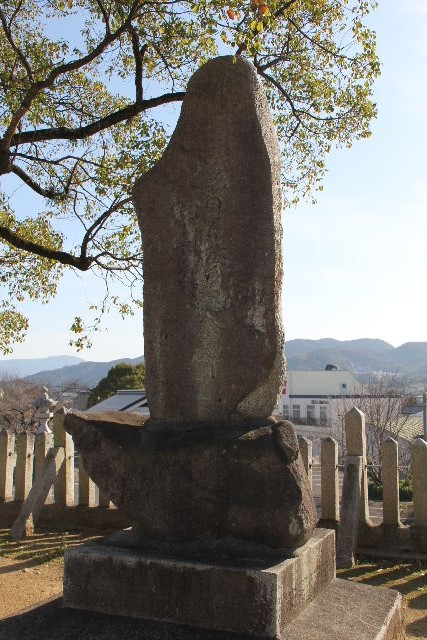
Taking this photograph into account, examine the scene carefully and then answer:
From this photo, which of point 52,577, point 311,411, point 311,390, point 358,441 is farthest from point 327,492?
point 311,390

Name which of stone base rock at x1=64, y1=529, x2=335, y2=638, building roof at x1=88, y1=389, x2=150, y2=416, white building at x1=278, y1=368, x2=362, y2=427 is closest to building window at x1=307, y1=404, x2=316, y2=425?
white building at x1=278, y1=368, x2=362, y2=427

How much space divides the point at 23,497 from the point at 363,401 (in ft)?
81.0

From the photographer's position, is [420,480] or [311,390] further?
[311,390]

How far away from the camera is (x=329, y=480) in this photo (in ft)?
23.9

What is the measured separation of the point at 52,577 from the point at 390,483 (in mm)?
3728

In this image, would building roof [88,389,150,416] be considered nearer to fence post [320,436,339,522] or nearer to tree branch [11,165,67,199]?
tree branch [11,165,67,199]

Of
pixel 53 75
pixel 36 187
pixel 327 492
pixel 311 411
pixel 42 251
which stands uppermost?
pixel 53 75

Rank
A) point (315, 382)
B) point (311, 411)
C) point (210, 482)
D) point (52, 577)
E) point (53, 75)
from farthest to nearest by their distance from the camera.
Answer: point (315, 382)
point (311, 411)
point (53, 75)
point (52, 577)
point (210, 482)

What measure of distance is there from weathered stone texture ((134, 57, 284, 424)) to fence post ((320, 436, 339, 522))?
4.07 meters

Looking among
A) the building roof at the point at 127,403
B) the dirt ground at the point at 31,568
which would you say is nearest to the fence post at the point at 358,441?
the dirt ground at the point at 31,568

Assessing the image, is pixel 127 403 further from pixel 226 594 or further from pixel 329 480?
pixel 226 594

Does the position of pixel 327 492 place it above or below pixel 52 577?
above

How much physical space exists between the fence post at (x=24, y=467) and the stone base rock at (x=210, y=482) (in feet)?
20.5

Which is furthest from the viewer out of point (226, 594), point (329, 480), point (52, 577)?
point (329, 480)
